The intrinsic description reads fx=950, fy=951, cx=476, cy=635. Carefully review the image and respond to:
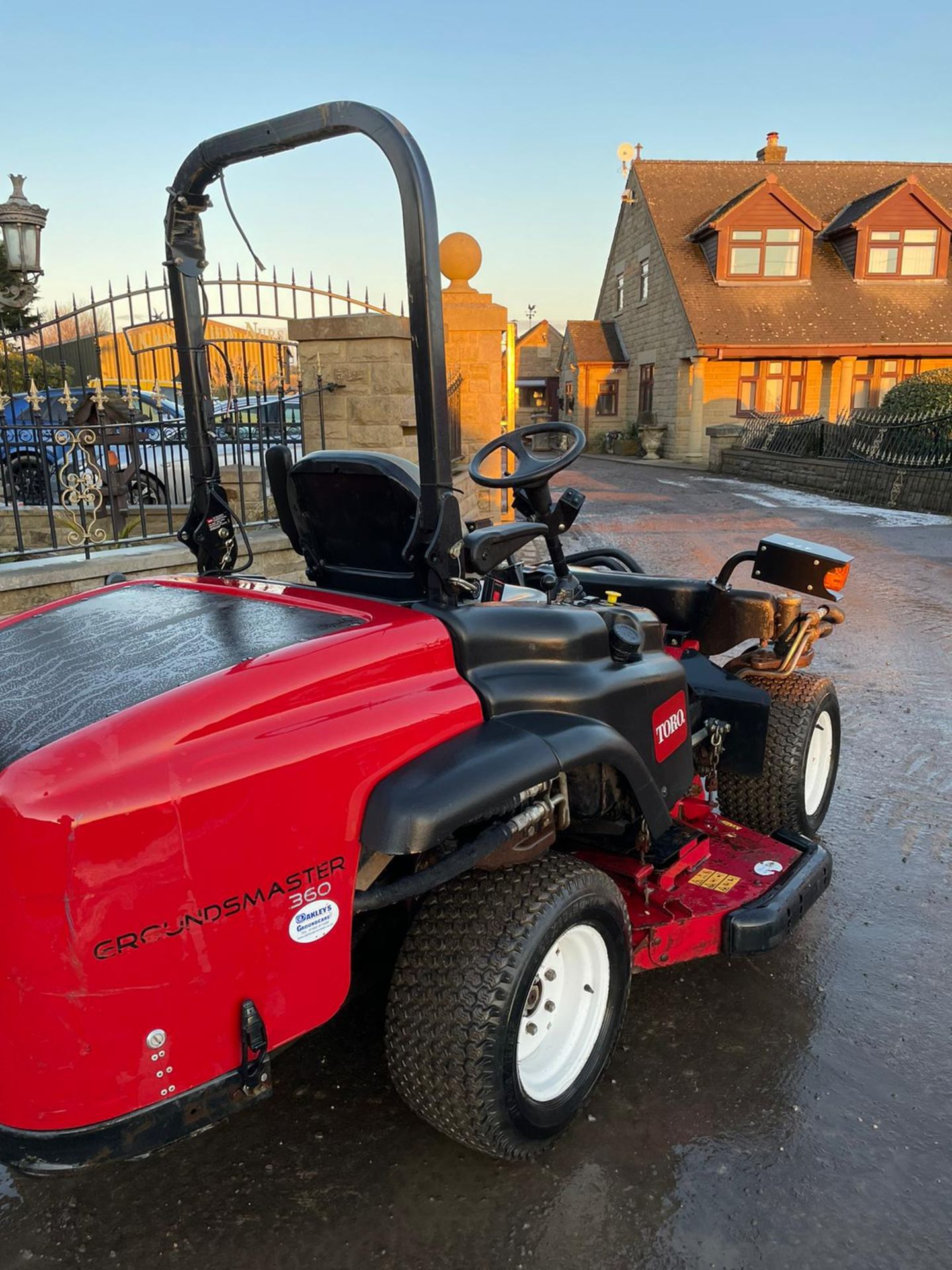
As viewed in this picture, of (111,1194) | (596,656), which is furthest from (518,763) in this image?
(111,1194)

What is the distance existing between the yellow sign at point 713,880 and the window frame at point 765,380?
24.6 metres

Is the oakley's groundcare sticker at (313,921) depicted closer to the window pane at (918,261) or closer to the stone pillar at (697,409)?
the stone pillar at (697,409)

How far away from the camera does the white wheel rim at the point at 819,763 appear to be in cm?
394

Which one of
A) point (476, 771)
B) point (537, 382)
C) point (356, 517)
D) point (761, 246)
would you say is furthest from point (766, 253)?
point (476, 771)

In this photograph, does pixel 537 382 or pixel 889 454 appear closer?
pixel 889 454

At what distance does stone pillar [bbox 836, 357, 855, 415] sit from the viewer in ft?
84.2

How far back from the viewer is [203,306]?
2.69 metres

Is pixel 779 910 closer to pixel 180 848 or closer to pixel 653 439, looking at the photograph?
pixel 180 848

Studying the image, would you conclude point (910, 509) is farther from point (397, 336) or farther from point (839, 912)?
point (839, 912)

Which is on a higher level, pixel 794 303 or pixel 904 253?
pixel 904 253

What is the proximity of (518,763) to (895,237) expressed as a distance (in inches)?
1146

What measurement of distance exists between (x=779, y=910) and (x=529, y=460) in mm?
1558

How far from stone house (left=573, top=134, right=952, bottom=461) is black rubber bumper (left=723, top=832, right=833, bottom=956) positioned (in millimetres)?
23844

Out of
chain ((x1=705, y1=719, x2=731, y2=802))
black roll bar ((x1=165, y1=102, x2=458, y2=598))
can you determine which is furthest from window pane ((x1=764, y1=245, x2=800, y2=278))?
black roll bar ((x1=165, y1=102, x2=458, y2=598))
